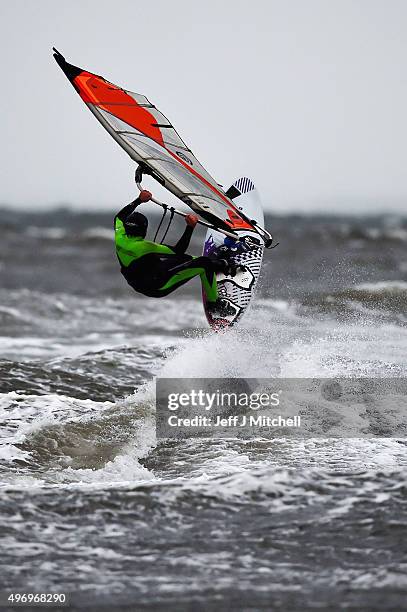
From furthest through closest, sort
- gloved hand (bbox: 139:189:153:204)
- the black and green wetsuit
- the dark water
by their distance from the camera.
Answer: the black and green wetsuit
gloved hand (bbox: 139:189:153:204)
the dark water

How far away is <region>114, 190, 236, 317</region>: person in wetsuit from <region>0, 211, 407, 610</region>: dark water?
87cm

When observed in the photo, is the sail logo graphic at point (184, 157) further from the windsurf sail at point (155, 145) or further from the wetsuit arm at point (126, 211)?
the wetsuit arm at point (126, 211)

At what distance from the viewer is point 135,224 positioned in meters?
7.54

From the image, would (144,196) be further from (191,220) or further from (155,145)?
(155,145)

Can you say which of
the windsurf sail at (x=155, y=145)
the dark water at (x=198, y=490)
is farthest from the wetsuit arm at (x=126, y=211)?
the dark water at (x=198, y=490)

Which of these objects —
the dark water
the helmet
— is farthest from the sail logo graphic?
the dark water

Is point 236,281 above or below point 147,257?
below

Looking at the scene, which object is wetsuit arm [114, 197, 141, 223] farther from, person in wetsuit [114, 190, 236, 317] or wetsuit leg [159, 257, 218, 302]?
wetsuit leg [159, 257, 218, 302]

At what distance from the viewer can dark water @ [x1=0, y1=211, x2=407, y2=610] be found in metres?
4.12

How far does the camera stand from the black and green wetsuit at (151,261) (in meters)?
7.60

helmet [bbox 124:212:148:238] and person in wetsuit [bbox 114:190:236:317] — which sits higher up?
helmet [bbox 124:212:148:238]

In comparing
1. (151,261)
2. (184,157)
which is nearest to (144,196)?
(151,261)

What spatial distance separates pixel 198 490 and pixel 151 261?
306cm

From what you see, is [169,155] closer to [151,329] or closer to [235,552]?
[235,552]
